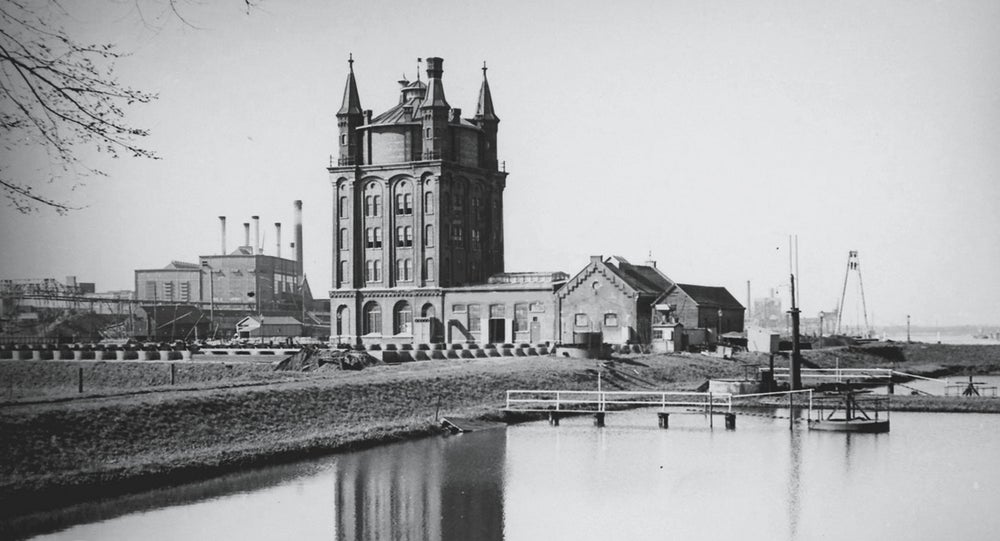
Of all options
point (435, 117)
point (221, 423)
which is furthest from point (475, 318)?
point (221, 423)

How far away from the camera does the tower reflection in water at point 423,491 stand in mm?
23500

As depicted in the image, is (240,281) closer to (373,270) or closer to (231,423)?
(373,270)

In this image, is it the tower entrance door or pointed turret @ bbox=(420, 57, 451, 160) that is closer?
the tower entrance door

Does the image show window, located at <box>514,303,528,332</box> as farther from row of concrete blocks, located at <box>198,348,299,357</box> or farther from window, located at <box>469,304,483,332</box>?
row of concrete blocks, located at <box>198,348,299,357</box>

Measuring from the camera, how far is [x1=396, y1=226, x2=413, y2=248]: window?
76938 mm

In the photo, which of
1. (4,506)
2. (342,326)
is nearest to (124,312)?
(342,326)

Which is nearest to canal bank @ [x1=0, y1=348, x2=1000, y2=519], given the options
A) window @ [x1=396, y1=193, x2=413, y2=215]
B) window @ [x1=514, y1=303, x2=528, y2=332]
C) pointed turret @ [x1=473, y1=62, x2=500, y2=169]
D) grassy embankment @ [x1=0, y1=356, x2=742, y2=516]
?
grassy embankment @ [x1=0, y1=356, x2=742, y2=516]

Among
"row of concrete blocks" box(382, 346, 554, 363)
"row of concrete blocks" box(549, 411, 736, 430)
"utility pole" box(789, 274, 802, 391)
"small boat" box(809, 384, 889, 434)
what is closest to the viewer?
"small boat" box(809, 384, 889, 434)

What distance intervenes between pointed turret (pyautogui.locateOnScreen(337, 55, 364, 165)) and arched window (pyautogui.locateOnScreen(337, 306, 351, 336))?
11401 millimetres

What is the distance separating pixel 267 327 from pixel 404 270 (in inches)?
1347

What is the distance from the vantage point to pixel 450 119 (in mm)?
78312

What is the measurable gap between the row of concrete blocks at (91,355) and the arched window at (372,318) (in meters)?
16.3

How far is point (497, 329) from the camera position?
74.2 meters

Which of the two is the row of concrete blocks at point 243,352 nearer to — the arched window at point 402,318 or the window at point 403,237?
the arched window at point 402,318
